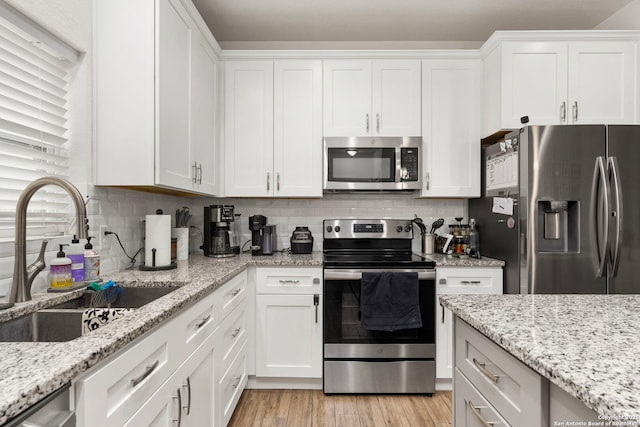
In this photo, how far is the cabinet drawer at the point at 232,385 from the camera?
5.82 ft

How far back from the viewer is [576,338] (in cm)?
79

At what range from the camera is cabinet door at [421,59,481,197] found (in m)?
2.62

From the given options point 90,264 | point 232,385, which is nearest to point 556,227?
point 232,385

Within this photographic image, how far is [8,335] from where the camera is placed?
1.10 meters

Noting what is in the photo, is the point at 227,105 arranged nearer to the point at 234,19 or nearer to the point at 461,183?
the point at 234,19

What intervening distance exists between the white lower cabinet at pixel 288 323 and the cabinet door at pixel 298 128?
67 cm

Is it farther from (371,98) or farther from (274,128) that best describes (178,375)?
(371,98)

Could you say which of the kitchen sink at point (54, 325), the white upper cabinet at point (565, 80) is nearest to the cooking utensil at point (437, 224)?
the white upper cabinet at point (565, 80)

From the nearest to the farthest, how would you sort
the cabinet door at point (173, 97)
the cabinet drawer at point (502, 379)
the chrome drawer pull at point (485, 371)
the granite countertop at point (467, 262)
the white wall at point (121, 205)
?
the cabinet drawer at point (502, 379)
the chrome drawer pull at point (485, 371)
the white wall at point (121, 205)
the cabinet door at point (173, 97)
the granite countertop at point (467, 262)

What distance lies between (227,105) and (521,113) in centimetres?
213

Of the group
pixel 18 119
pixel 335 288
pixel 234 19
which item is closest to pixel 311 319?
pixel 335 288

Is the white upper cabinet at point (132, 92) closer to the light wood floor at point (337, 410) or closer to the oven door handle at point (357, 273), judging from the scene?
the oven door handle at point (357, 273)

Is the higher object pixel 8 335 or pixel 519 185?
pixel 519 185

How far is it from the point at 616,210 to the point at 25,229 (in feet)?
9.36
